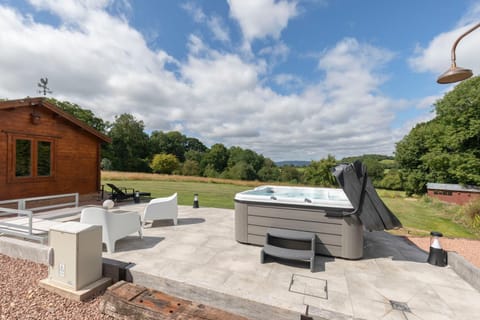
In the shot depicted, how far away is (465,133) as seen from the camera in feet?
46.8

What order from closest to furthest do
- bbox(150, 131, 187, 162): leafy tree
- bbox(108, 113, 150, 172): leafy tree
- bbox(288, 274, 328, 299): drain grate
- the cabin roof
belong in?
bbox(288, 274, 328, 299): drain grate
the cabin roof
bbox(108, 113, 150, 172): leafy tree
bbox(150, 131, 187, 162): leafy tree

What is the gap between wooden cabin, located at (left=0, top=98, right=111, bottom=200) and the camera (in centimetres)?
592

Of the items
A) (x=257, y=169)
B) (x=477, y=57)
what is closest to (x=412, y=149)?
(x=477, y=57)

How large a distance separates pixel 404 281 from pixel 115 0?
10139 mm

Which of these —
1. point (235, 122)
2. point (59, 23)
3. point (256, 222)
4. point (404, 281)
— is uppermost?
point (235, 122)

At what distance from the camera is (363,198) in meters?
3.33

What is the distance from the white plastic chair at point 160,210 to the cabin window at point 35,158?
189 inches

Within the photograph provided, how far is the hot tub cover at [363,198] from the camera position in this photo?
3.31 meters

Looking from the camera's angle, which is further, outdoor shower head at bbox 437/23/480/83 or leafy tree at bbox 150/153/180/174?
leafy tree at bbox 150/153/180/174

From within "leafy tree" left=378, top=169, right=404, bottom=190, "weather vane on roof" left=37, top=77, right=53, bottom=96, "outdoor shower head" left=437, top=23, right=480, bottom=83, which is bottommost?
"leafy tree" left=378, top=169, right=404, bottom=190

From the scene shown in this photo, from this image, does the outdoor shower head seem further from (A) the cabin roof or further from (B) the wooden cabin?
(B) the wooden cabin

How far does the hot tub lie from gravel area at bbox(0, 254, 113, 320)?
243cm

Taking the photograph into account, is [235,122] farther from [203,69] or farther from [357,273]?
[357,273]

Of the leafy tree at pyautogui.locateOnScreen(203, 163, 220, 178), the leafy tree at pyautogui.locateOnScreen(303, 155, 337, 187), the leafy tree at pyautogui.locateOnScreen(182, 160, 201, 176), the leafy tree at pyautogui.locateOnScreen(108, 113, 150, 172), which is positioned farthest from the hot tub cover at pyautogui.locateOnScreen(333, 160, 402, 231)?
the leafy tree at pyautogui.locateOnScreen(108, 113, 150, 172)
